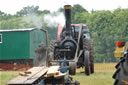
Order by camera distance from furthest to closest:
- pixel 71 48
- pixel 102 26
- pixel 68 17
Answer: pixel 102 26 < pixel 71 48 < pixel 68 17

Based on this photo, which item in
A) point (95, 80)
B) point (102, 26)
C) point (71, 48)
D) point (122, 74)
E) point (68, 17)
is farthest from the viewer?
point (102, 26)

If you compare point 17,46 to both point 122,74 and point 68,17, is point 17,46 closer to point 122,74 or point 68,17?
point 68,17

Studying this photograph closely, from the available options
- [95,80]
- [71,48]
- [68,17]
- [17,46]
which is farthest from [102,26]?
[95,80]

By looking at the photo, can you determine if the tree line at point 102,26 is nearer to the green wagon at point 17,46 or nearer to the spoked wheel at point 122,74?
the green wagon at point 17,46

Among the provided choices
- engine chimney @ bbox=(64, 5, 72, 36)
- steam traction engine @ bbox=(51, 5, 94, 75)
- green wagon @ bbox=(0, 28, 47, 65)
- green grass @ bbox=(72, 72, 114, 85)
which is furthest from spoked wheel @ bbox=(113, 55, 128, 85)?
green wagon @ bbox=(0, 28, 47, 65)

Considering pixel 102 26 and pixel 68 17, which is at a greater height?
pixel 68 17

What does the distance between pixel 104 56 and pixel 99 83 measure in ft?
112

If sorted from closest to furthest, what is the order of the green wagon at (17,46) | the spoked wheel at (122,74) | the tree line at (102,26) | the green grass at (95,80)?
the spoked wheel at (122,74), the green grass at (95,80), the green wagon at (17,46), the tree line at (102,26)

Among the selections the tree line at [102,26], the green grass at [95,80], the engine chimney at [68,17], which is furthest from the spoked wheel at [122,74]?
the tree line at [102,26]

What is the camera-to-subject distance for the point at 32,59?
25016 mm

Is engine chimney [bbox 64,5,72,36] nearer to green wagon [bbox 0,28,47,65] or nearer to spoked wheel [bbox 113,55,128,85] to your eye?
green wagon [bbox 0,28,47,65]

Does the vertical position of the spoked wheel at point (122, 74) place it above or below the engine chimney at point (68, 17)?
below

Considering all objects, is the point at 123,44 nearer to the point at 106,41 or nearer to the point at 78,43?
the point at 78,43

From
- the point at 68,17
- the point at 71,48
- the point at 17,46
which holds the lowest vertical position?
the point at 17,46
